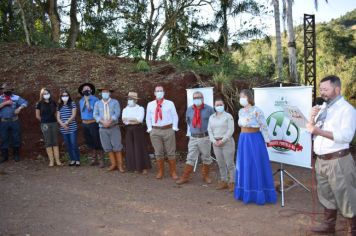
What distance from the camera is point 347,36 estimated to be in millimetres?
32844

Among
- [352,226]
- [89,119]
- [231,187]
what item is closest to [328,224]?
[352,226]

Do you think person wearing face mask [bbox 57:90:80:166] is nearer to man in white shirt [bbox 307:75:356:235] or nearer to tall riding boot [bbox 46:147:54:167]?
tall riding boot [bbox 46:147:54:167]

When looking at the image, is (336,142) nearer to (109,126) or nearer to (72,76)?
(109,126)

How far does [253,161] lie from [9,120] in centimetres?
598

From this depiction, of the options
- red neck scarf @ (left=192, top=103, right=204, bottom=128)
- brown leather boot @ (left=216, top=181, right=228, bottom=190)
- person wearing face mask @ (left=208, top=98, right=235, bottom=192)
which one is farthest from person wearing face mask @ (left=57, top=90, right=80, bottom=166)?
brown leather boot @ (left=216, top=181, right=228, bottom=190)

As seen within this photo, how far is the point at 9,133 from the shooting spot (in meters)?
8.82

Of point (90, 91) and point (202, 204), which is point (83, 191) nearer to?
point (202, 204)

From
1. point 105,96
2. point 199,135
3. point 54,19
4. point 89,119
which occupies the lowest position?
point 199,135

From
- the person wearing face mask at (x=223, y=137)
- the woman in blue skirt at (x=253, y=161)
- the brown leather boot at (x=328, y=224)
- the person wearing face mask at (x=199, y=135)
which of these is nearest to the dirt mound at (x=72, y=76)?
the person wearing face mask at (x=199, y=135)

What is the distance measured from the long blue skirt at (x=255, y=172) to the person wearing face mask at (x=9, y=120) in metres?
5.65

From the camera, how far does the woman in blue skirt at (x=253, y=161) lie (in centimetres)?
573

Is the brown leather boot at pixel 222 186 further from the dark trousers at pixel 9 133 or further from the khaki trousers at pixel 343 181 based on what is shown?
the dark trousers at pixel 9 133

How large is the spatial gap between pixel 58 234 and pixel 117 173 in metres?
3.28

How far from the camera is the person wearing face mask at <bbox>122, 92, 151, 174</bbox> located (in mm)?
7836
